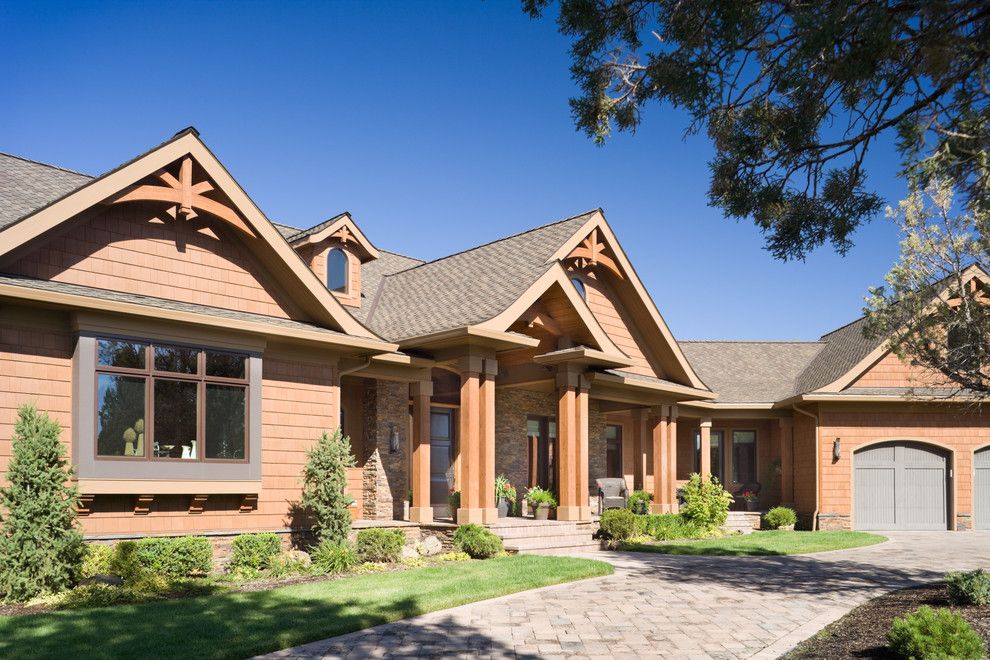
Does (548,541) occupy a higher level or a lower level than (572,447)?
lower

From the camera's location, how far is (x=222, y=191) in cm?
1463

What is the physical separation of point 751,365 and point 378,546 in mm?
19477

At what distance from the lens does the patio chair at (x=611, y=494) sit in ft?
73.7

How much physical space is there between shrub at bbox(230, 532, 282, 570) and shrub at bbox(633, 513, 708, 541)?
8686 millimetres

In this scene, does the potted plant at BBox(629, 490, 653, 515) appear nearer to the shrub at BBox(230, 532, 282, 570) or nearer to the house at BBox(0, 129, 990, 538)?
the house at BBox(0, 129, 990, 538)

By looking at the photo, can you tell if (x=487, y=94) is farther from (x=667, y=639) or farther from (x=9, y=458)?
(x=667, y=639)

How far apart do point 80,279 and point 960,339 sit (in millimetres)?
13618

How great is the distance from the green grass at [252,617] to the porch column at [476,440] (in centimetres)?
358

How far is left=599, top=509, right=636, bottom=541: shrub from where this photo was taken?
60.9ft

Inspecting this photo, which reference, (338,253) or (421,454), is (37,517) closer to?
(421,454)

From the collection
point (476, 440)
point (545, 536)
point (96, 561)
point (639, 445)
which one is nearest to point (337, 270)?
point (476, 440)

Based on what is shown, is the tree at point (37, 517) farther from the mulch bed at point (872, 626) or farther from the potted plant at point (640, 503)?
the potted plant at point (640, 503)

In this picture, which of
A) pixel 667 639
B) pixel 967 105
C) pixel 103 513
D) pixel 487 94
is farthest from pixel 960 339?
pixel 103 513

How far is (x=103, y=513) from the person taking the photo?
13.1 metres
